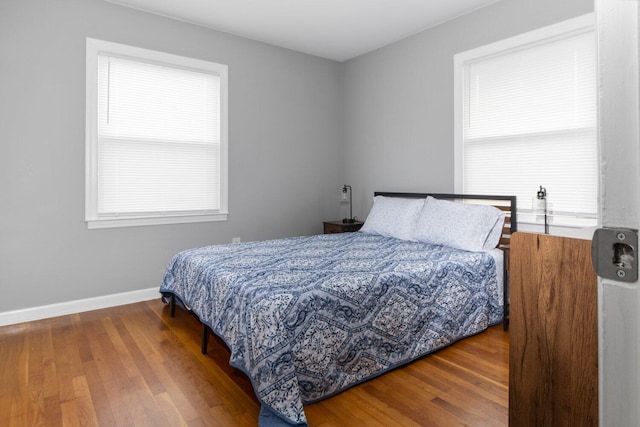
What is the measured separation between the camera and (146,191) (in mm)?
3682

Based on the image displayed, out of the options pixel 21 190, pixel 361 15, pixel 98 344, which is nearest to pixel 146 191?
pixel 21 190

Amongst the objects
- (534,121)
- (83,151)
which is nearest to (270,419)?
(83,151)

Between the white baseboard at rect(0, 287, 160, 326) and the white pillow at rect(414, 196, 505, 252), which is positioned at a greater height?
the white pillow at rect(414, 196, 505, 252)

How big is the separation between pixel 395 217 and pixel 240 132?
6.22 feet

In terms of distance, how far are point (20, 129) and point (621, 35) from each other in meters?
3.78

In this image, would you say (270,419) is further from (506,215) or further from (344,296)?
(506,215)

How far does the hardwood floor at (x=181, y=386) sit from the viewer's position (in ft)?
6.05

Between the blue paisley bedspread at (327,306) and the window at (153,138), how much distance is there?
0.89m

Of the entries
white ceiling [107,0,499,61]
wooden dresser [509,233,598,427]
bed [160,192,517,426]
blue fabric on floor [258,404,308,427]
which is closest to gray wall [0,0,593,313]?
white ceiling [107,0,499,61]

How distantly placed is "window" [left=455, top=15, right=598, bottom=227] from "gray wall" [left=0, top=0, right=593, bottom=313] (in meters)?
0.14

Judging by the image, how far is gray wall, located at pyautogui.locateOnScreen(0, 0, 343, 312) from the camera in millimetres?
3059

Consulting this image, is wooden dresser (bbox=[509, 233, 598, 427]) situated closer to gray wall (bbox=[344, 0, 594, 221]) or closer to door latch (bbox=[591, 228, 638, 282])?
door latch (bbox=[591, 228, 638, 282])

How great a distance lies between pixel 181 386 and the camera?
213 centimetres

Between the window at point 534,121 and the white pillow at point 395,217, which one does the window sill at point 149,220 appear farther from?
the window at point 534,121
